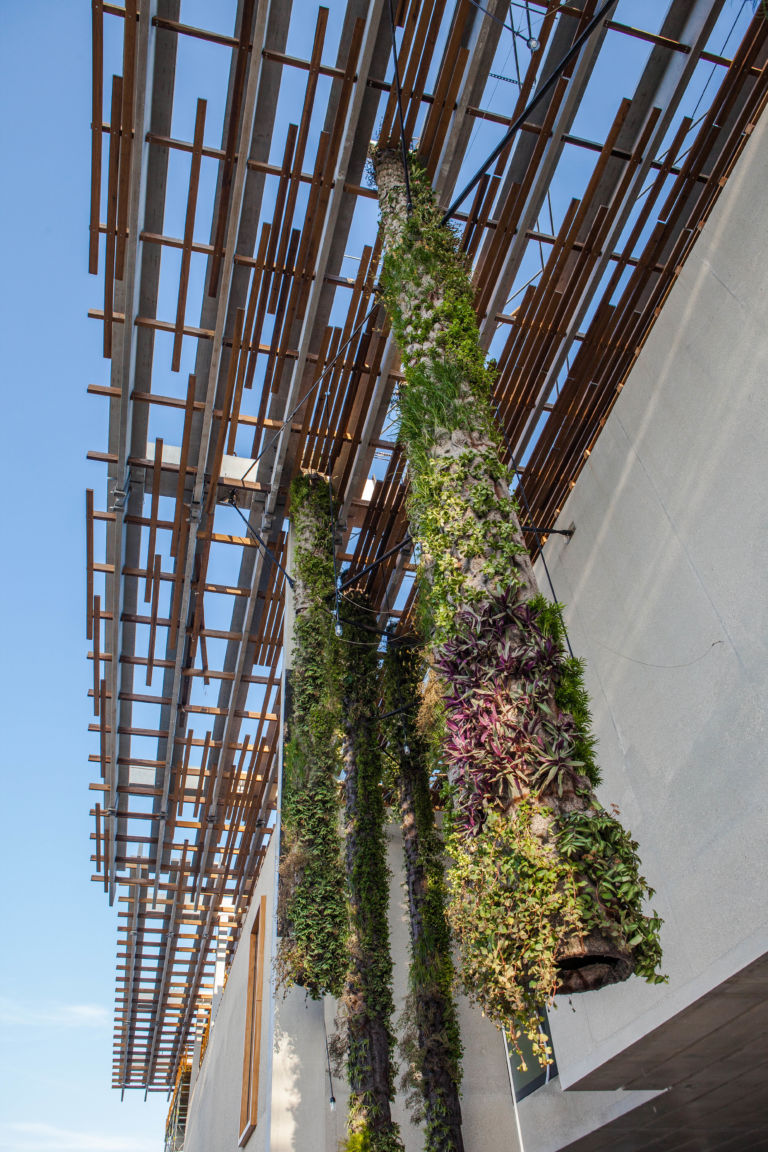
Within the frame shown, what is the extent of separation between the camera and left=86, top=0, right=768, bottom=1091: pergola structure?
573 cm

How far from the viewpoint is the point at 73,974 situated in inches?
1495

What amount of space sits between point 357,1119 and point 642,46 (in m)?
8.05

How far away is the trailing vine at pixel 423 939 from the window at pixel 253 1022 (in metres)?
1.94

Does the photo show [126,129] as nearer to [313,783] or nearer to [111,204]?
[111,204]

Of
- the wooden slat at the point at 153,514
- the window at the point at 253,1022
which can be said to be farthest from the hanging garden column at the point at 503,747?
the window at the point at 253,1022

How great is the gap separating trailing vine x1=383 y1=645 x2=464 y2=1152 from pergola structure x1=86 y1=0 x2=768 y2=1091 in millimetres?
1047

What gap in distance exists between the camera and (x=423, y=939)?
738cm

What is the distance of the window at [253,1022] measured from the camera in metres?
8.58

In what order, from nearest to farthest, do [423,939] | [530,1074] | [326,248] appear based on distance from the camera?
[326,248] < [530,1074] < [423,939]

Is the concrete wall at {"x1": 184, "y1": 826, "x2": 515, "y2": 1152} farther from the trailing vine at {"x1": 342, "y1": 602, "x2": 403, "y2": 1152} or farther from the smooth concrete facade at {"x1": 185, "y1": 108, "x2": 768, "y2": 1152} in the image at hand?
the trailing vine at {"x1": 342, "y1": 602, "x2": 403, "y2": 1152}

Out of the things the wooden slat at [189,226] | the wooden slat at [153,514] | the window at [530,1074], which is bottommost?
the window at [530,1074]

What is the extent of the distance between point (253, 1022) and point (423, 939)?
114 inches

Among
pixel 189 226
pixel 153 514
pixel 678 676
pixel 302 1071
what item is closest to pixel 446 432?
pixel 678 676

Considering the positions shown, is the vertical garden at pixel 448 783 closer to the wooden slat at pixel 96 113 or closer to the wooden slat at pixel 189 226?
the wooden slat at pixel 189 226
